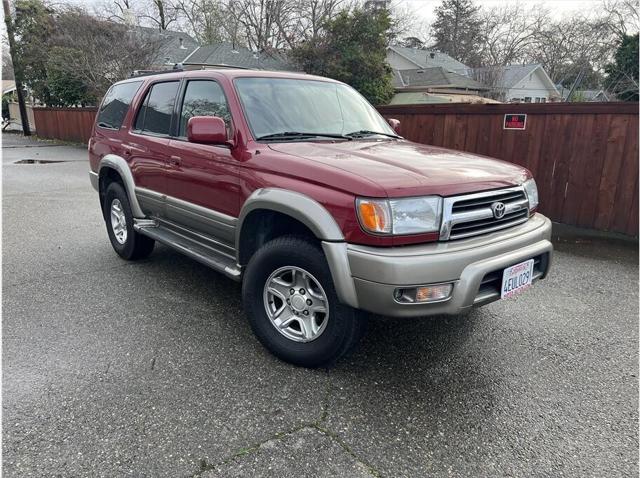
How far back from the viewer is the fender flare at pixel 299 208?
261 centimetres

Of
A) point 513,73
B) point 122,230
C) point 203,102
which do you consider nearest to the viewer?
point 203,102

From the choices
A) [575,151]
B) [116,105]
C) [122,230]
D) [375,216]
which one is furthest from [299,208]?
[575,151]

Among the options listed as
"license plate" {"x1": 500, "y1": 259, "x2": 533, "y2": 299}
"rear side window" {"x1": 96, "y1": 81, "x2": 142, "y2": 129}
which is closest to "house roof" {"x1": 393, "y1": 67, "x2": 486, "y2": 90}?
"rear side window" {"x1": 96, "y1": 81, "x2": 142, "y2": 129}

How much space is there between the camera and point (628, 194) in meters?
6.15

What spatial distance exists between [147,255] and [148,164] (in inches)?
48.7

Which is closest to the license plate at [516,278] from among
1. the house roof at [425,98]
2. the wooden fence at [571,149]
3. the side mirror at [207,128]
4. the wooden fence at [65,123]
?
the side mirror at [207,128]

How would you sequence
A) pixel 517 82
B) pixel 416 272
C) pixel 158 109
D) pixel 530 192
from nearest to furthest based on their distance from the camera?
1. pixel 416 272
2. pixel 530 192
3. pixel 158 109
4. pixel 517 82

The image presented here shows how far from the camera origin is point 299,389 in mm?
2807

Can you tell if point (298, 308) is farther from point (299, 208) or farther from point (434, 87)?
point (434, 87)

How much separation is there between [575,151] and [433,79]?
27808 mm

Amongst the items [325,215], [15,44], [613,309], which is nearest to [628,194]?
[613,309]

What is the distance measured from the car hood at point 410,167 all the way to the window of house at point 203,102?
686mm

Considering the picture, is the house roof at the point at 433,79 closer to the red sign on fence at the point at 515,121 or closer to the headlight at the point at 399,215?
the red sign on fence at the point at 515,121

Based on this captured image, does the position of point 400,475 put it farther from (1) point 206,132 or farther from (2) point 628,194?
(2) point 628,194
